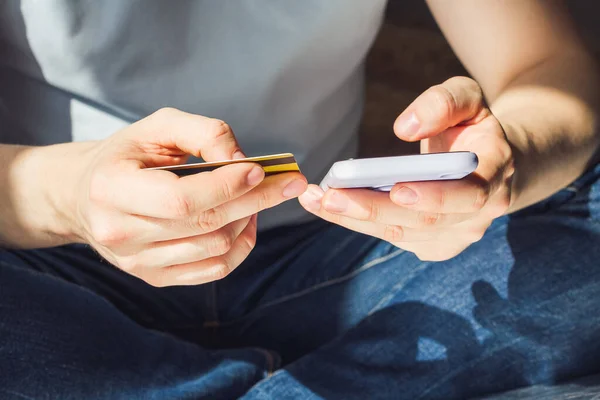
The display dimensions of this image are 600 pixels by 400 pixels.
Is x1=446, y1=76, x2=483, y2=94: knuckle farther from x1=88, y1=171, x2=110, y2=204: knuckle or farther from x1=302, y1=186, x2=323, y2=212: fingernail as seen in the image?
x1=88, y1=171, x2=110, y2=204: knuckle

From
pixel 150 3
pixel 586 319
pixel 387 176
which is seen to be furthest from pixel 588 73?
pixel 150 3

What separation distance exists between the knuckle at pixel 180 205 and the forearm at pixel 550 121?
40 centimetres

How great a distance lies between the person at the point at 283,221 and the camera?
0.60m

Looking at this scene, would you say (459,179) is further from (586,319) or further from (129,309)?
(129,309)

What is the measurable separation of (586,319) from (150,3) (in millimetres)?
731

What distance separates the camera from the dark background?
1.39 m

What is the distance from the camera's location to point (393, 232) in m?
0.62

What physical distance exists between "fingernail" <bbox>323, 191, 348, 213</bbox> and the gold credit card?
1.8 inches

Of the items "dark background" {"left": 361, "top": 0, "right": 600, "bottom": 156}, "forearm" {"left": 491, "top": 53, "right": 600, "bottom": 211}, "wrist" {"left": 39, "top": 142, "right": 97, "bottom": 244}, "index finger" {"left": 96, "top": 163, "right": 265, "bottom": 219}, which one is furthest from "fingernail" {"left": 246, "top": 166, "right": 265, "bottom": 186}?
"dark background" {"left": 361, "top": 0, "right": 600, "bottom": 156}

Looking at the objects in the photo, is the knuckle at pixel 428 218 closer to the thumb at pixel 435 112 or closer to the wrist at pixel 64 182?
the thumb at pixel 435 112

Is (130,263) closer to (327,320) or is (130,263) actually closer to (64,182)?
(64,182)

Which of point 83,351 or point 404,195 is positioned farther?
point 83,351

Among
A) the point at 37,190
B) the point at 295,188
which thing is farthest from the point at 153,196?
the point at 37,190

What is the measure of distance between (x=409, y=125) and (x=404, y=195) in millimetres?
95
